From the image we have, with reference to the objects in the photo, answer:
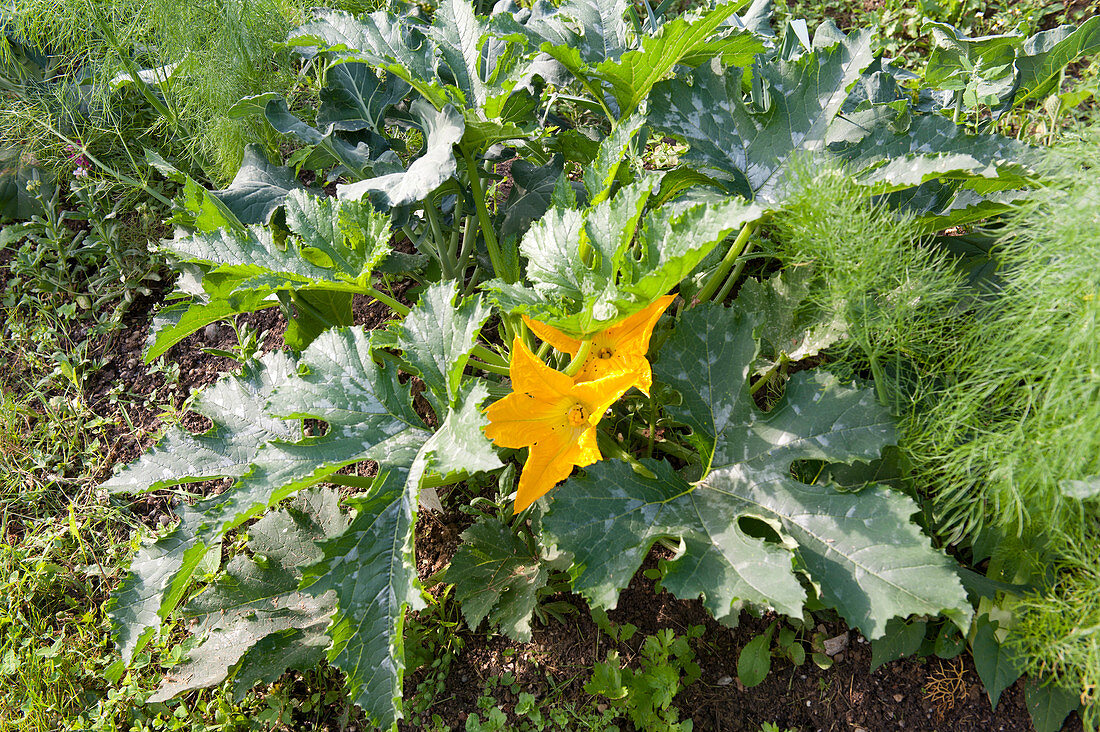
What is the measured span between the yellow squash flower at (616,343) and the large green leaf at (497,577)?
1.66 feet

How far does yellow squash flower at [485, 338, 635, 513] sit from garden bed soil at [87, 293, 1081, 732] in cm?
53

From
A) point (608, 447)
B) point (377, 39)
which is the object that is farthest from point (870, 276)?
point (377, 39)

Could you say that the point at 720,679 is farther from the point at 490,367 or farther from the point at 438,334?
the point at 438,334

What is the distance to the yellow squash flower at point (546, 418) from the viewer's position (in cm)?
170

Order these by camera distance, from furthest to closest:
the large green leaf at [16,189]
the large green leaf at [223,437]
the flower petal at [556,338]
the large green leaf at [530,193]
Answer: the large green leaf at [16,189], the large green leaf at [530,193], the large green leaf at [223,437], the flower petal at [556,338]

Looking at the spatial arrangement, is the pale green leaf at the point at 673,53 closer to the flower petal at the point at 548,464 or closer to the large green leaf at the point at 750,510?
the large green leaf at the point at 750,510

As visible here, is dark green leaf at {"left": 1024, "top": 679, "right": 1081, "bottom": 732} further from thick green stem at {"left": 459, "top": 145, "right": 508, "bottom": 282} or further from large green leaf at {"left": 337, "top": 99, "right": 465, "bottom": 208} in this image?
large green leaf at {"left": 337, "top": 99, "right": 465, "bottom": 208}

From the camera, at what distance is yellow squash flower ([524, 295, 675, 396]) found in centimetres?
175

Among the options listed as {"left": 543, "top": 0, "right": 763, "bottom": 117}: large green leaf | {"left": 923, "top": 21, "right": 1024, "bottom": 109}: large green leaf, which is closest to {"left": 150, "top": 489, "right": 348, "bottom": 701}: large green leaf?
{"left": 543, "top": 0, "right": 763, "bottom": 117}: large green leaf

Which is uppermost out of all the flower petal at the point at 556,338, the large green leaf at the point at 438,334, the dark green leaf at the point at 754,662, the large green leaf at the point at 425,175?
the large green leaf at the point at 425,175

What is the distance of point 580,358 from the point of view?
5.91ft

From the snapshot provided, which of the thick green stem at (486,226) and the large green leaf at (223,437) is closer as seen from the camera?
the large green leaf at (223,437)

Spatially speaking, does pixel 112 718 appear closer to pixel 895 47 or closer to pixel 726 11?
pixel 726 11

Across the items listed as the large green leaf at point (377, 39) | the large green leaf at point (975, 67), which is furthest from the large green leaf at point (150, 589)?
the large green leaf at point (975, 67)
